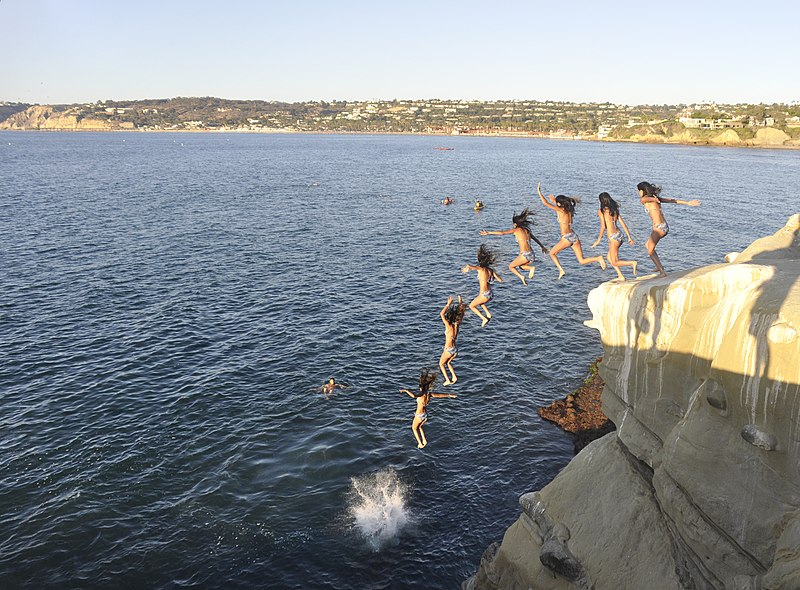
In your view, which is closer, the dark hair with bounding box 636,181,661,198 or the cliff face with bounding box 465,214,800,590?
the cliff face with bounding box 465,214,800,590

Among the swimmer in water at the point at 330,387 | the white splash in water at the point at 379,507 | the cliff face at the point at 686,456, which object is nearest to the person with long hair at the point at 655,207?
the cliff face at the point at 686,456

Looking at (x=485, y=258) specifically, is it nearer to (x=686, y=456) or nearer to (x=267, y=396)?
(x=686, y=456)

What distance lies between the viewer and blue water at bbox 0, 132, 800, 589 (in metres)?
20.0

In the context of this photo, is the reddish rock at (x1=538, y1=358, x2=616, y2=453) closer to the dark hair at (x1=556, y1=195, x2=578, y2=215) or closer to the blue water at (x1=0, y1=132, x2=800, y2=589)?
the blue water at (x1=0, y1=132, x2=800, y2=589)

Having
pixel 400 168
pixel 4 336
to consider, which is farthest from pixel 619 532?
pixel 400 168

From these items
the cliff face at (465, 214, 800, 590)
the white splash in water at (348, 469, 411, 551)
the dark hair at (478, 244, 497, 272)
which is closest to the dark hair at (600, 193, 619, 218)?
the cliff face at (465, 214, 800, 590)

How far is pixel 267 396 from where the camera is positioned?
3019cm

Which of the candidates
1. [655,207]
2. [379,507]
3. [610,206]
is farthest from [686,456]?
[379,507]

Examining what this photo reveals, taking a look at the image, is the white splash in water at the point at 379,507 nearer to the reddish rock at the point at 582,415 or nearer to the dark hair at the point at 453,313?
the reddish rock at the point at 582,415

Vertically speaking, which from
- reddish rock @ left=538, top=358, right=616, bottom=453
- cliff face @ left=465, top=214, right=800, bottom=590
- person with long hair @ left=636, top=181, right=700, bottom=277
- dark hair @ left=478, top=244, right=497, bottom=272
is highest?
person with long hair @ left=636, top=181, right=700, bottom=277

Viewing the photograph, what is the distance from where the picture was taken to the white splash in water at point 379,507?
67.8 feet

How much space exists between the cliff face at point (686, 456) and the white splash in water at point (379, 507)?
451cm

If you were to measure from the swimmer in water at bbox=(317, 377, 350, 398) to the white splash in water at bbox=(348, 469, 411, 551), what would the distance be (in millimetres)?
7437

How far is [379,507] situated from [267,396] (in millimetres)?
10696
